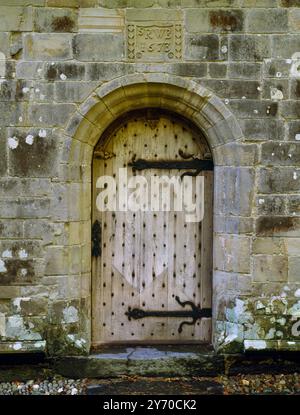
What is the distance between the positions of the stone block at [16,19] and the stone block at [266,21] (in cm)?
185

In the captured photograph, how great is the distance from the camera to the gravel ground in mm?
4203

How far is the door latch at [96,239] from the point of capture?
4684 millimetres

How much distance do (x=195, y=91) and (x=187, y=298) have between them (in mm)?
1898

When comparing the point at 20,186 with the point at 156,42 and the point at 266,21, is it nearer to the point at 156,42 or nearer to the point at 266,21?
the point at 156,42

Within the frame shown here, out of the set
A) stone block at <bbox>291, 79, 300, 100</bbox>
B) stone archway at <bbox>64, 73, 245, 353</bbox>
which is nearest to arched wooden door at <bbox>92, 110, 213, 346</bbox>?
stone archway at <bbox>64, 73, 245, 353</bbox>

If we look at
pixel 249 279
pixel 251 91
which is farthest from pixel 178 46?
pixel 249 279

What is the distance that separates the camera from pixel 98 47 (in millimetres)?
4262

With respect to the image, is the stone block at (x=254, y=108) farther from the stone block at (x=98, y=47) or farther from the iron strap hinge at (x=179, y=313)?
the iron strap hinge at (x=179, y=313)

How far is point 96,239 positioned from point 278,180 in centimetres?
173

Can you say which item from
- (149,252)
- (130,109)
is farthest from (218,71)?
(149,252)

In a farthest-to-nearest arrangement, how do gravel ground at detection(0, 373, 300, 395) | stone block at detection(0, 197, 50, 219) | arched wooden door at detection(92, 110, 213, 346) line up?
arched wooden door at detection(92, 110, 213, 346) → stone block at detection(0, 197, 50, 219) → gravel ground at detection(0, 373, 300, 395)

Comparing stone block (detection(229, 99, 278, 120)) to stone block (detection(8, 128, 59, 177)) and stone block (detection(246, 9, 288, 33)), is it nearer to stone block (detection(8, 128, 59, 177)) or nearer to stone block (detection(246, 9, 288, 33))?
stone block (detection(246, 9, 288, 33))

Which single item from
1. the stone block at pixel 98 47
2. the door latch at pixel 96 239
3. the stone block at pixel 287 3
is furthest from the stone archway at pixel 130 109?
the stone block at pixel 287 3

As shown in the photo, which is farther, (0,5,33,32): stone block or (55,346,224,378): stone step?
(55,346,224,378): stone step
